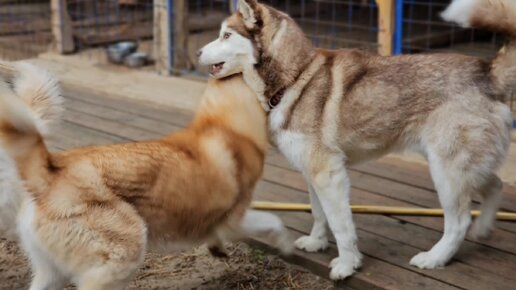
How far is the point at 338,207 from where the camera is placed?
3.24 meters

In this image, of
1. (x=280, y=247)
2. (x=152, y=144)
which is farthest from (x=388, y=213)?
(x=152, y=144)

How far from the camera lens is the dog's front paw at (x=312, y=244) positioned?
3.55 metres

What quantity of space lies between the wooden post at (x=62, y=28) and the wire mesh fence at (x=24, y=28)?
68 centimetres

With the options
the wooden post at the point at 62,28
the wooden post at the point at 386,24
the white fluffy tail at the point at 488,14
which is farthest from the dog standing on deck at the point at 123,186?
the wooden post at the point at 62,28

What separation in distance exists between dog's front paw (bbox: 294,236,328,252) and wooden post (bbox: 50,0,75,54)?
19.4ft

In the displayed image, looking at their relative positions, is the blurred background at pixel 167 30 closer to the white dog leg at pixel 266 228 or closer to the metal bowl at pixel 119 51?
the metal bowl at pixel 119 51

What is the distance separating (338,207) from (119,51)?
17.8 feet

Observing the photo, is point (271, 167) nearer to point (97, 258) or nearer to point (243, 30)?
point (243, 30)

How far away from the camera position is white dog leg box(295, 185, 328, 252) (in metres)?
3.55

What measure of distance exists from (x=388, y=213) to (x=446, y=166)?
83 cm

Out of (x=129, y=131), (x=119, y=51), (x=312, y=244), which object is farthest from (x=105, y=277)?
(x=119, y=51)

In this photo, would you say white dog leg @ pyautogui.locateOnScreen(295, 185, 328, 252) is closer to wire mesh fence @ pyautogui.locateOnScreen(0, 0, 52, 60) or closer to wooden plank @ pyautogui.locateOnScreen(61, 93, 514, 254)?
wooden plank @ pyautogui.locateOnScreen(61, 93, 514, 254)

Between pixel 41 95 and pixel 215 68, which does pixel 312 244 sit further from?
pixel 41 95

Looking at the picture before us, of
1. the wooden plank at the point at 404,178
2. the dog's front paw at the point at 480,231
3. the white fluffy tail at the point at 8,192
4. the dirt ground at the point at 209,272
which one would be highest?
the white fluffy tail at the point at 8,192
